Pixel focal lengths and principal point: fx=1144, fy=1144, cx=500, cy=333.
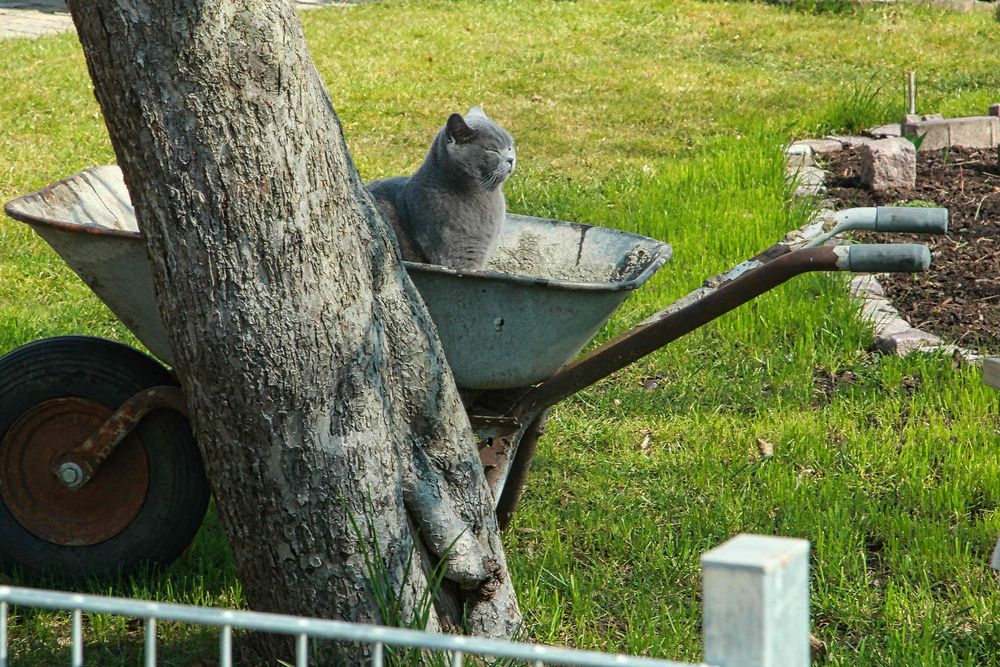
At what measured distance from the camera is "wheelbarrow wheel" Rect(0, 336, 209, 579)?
2816 mm

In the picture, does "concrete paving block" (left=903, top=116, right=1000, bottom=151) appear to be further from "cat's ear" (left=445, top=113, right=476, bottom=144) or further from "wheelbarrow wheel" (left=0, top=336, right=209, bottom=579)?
"wheelbarrow wheel" (left=0, top=336, right=209, bottom=579)

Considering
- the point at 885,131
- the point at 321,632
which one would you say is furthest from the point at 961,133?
the point at 321,632

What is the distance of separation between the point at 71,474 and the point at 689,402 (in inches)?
83.1

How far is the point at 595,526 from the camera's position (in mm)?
3223

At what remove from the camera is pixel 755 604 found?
1.00 metres

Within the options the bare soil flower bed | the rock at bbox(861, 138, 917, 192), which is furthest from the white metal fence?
the rock at bbox(861, 138, 917, 192)

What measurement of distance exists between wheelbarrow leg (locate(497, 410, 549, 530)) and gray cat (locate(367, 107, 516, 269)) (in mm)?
564

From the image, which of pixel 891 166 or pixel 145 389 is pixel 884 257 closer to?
pixel 145 389

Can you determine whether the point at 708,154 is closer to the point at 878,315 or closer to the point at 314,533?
the point at 878,315

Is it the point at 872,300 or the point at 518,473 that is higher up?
the point at 872,300

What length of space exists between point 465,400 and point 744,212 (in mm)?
2943

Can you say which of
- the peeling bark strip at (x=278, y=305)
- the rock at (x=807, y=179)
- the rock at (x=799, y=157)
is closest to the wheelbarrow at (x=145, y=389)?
the peeling bark strip at (x=278, y=305)

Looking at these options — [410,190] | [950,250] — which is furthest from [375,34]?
[410,190]

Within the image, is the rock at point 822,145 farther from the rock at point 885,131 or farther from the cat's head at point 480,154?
the cat's head at point 480,154
